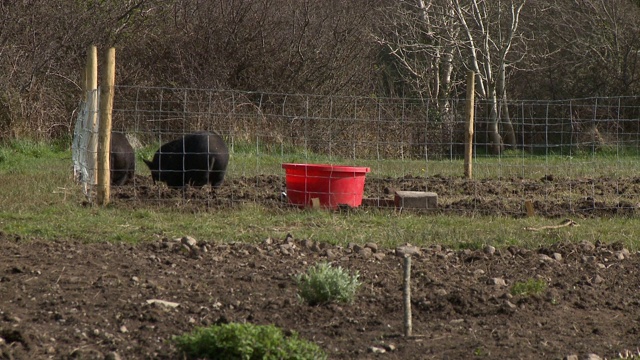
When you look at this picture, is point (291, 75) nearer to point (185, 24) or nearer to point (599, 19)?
point (185, 24)

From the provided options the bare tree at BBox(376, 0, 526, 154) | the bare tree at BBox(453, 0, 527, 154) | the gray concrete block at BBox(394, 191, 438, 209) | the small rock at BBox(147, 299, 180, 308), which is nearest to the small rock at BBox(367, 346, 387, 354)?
the small rock at BBox(147, 299, 180, 308)

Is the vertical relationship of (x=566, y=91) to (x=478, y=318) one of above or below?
above

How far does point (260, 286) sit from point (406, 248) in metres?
1.81

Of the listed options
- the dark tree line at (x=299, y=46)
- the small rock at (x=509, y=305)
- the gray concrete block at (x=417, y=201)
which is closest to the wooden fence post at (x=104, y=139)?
the gray concrete block at (x=417, y=201)

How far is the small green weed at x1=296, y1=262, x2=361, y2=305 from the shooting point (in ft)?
17.9

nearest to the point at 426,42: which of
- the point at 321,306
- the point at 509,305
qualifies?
the point at 509,305

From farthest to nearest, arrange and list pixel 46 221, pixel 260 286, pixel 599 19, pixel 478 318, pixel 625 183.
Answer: pixel 599 19, pixel 625 183, pixel 46 221, pixel 260 286, pixel 478 318

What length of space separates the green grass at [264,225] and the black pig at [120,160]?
840 millimetres

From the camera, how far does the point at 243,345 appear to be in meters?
4.30

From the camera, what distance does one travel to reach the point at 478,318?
543cm

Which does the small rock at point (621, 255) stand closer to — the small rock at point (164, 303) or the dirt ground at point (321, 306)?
the dirt ground at point (321, 306)

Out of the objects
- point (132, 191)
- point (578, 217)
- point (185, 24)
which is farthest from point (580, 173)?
point (185, 24)

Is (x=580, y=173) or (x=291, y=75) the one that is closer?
(x=580, y=173)

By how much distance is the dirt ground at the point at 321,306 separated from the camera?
15.7 ft
